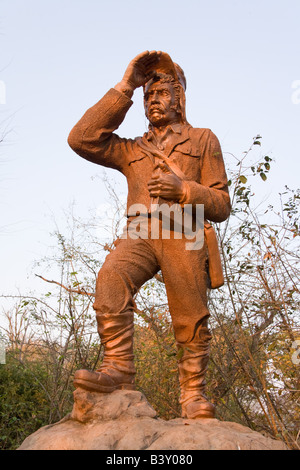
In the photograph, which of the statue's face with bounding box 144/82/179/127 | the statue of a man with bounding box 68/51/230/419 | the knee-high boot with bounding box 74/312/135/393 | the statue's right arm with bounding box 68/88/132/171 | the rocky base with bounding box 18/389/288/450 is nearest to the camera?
the rocky base with bounding box 18/389/288/450

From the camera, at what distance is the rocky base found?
8.11 ft

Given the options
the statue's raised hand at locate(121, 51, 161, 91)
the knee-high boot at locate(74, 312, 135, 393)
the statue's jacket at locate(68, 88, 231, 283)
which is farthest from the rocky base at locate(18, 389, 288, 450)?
the statue's raised hand at locate(121, 51, 161, 91)

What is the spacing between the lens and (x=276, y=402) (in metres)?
4.83

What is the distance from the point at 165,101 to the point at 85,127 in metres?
0.66

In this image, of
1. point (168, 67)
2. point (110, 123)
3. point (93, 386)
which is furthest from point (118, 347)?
point (168, 67)

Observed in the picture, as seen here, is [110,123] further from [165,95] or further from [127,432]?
[127,432]

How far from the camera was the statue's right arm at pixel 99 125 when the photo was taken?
134 inches

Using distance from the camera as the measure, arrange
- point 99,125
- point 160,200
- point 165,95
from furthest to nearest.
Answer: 1. point 165,95
2. point 99,125
3. point 160,200

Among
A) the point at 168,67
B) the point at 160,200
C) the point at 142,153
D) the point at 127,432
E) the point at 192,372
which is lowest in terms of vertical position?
the point at 127,432

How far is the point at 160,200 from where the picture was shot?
10.9 feet

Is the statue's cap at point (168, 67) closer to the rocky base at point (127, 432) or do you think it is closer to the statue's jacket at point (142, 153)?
the statue's jacket at point (142, 153)

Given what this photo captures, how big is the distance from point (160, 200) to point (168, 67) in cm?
113

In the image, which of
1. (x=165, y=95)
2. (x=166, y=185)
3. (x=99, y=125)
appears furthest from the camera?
(x=165, y=95)

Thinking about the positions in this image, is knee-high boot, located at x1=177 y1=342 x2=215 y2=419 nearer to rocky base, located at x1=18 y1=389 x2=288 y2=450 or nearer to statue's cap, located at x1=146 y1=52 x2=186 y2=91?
rocky base, located at x1=18 y1=389 x2=288 y2=450
